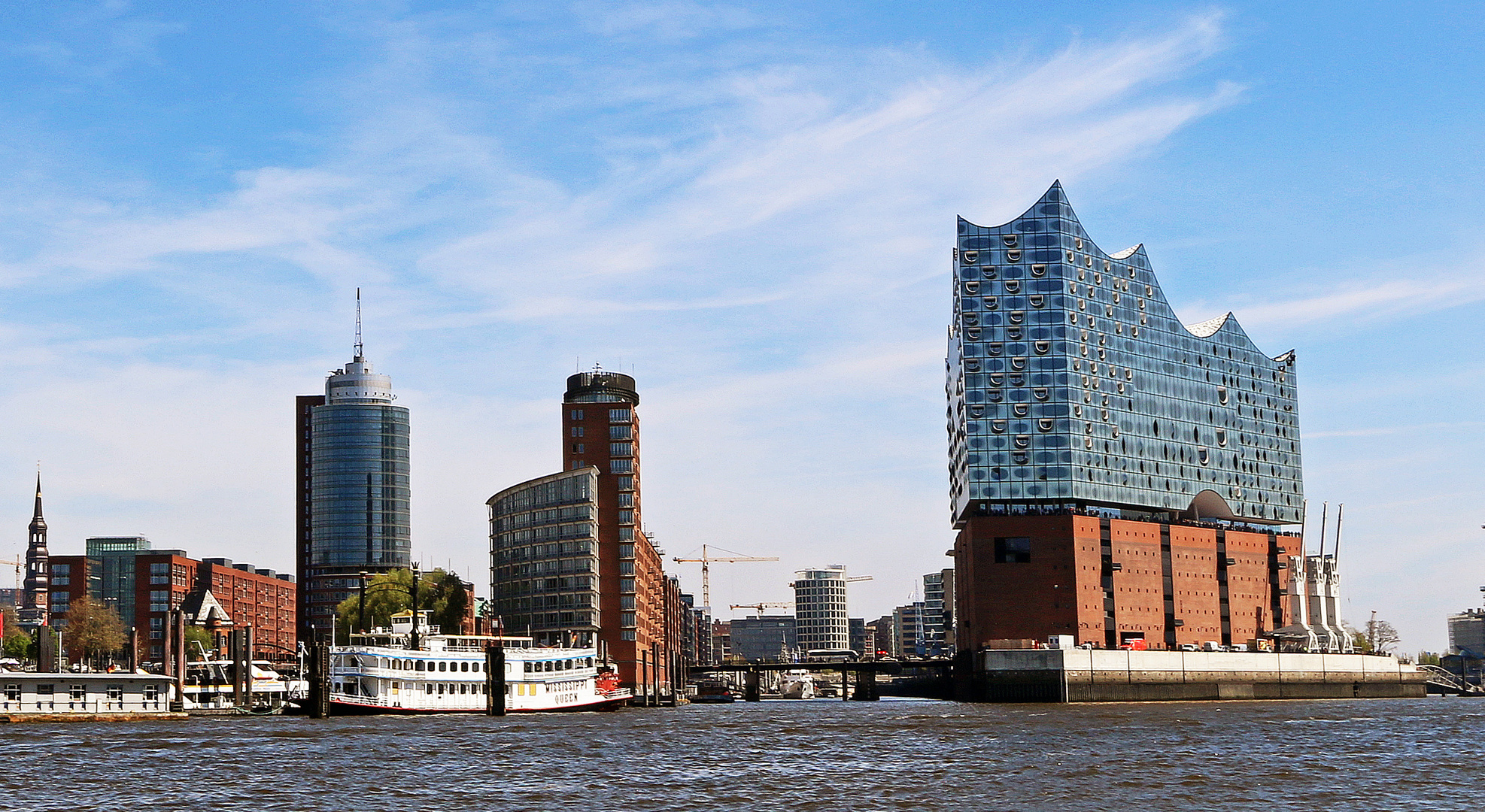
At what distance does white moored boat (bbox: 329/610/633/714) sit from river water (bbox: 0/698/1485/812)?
8924 millimetres

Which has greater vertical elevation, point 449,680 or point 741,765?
point 449,680

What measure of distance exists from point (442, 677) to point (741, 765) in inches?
2645

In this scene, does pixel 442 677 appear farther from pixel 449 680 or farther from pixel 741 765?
pixel 741 765

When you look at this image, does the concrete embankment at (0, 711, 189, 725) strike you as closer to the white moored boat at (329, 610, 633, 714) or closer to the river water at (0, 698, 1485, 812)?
the river water at (0, 698, 1485, 812)

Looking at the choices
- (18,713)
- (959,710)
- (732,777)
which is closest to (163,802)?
(732,777)

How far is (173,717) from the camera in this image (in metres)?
134

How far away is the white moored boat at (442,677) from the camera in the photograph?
5536 inches

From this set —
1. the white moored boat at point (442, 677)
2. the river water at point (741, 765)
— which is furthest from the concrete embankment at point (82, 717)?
the white moored boat at point (442, 677)

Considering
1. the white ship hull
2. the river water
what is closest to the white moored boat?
the white ship hull

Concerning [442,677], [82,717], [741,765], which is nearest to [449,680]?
[442,677]

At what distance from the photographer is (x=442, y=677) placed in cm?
14538

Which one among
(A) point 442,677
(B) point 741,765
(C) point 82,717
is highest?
(A) point 442,677

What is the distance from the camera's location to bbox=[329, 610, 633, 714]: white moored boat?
461 feet

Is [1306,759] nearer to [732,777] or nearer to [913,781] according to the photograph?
[913,781]
